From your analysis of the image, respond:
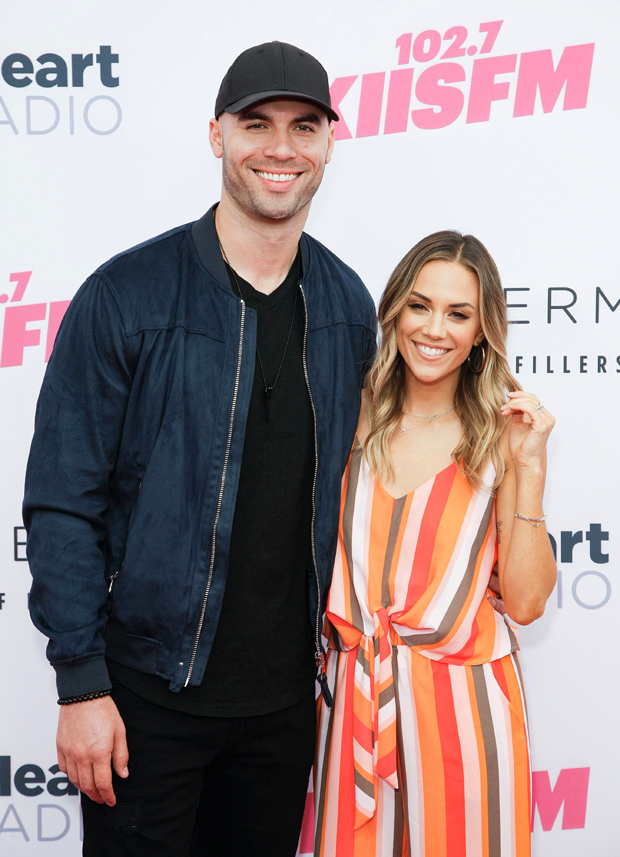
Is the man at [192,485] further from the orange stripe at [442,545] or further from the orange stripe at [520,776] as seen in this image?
the orange stripe at [520,776]

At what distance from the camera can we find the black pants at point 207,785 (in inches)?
58.6

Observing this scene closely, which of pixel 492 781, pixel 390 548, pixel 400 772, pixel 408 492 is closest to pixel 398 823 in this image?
pixel 400 772

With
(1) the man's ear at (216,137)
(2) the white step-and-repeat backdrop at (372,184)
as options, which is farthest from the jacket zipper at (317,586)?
(2) the white step-and-repeat backdrop at (372,184)

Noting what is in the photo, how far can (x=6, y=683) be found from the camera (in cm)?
220

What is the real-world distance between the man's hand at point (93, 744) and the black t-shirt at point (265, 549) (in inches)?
3.5

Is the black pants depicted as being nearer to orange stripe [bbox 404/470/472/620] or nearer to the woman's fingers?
orange stripe [bbox 404/470/472/620]

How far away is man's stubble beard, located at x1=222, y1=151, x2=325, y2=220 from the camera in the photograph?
1475 millimetres

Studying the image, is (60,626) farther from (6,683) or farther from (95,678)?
(6,683)

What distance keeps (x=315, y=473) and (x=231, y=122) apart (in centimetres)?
76

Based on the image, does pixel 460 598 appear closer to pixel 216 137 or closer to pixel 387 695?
pixel 387 695

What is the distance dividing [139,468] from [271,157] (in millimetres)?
690

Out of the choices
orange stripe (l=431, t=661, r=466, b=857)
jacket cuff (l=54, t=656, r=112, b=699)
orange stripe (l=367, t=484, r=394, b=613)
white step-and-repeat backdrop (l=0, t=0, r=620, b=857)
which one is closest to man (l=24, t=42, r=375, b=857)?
jacket cuff (l=54, t=656, r=112, b=699)

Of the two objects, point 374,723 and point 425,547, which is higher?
point 425,547

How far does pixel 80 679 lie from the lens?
4.60ft
